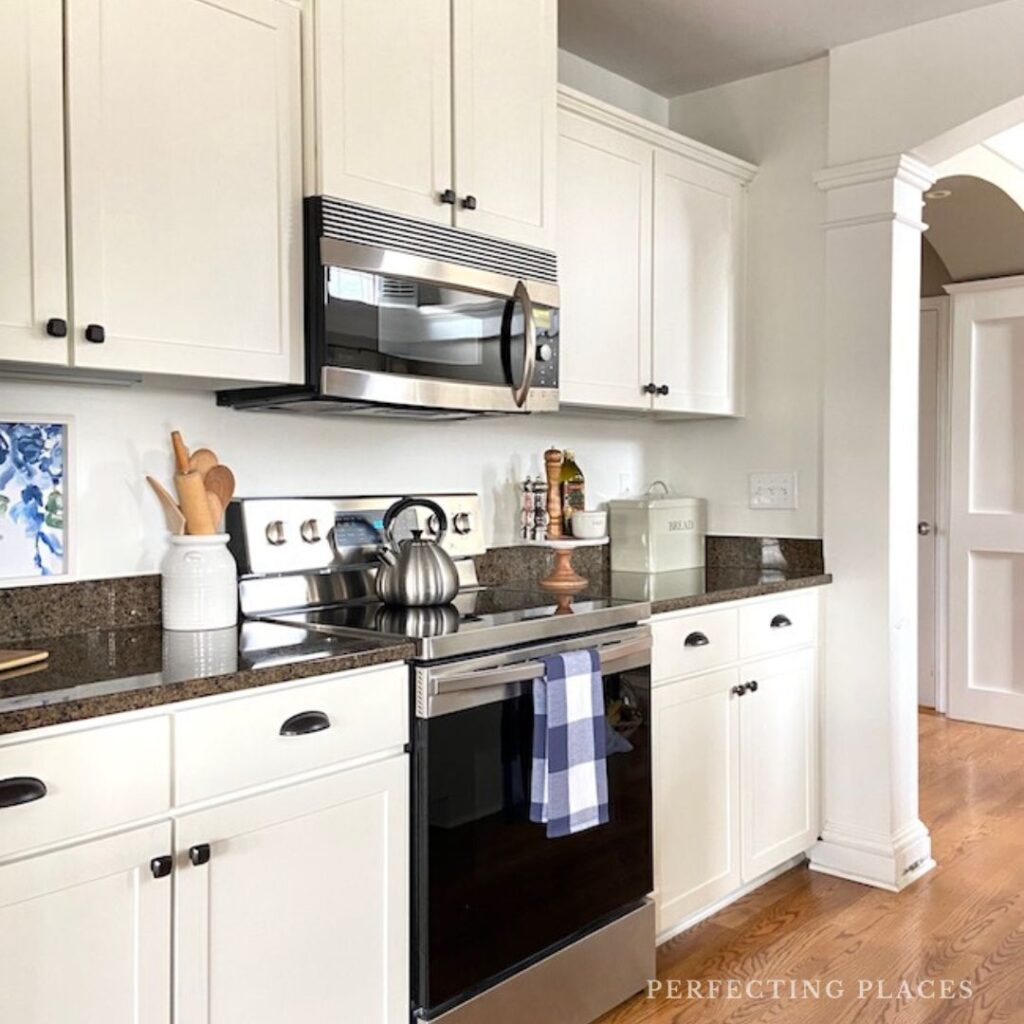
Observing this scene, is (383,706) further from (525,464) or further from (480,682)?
(525,464)

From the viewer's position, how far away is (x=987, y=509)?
489 cm

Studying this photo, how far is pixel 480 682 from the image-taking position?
1.98 meters

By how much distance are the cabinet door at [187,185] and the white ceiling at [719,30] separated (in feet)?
4.19

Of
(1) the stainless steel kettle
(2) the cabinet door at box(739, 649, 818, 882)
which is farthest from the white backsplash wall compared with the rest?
(2) the cabinet door at box(739, 649, 818, 882)

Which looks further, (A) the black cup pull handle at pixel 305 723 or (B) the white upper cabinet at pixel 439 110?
(B) the white upper cabinet at pixel 439 110

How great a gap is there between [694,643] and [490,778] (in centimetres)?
83

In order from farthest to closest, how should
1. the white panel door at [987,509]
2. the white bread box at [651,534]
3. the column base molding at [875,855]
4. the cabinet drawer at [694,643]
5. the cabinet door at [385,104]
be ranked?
the white panel door at [987,509], the white bread box at [651,534], the column base molding at [875,855], the cabinet drawer at [694,643], the cabinet door at [385,104]

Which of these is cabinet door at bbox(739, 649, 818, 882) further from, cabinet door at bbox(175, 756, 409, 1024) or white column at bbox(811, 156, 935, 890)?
cabinet door at bbox(175, 756, 409, 1024)

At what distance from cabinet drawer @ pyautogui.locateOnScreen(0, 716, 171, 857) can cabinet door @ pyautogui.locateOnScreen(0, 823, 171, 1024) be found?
1.3 inches

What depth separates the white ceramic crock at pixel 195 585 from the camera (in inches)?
82.1

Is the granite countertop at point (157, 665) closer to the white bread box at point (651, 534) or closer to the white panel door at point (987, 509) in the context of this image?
the white bread box at point (651, 534)

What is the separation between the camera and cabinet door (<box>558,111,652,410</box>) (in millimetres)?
2762

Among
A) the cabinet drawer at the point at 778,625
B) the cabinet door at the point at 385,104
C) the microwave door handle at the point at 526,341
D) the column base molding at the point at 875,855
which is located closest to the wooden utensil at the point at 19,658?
the cabinet door at the point at 385,104

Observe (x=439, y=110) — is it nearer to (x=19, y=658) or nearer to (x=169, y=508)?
(x=169, y=508)
